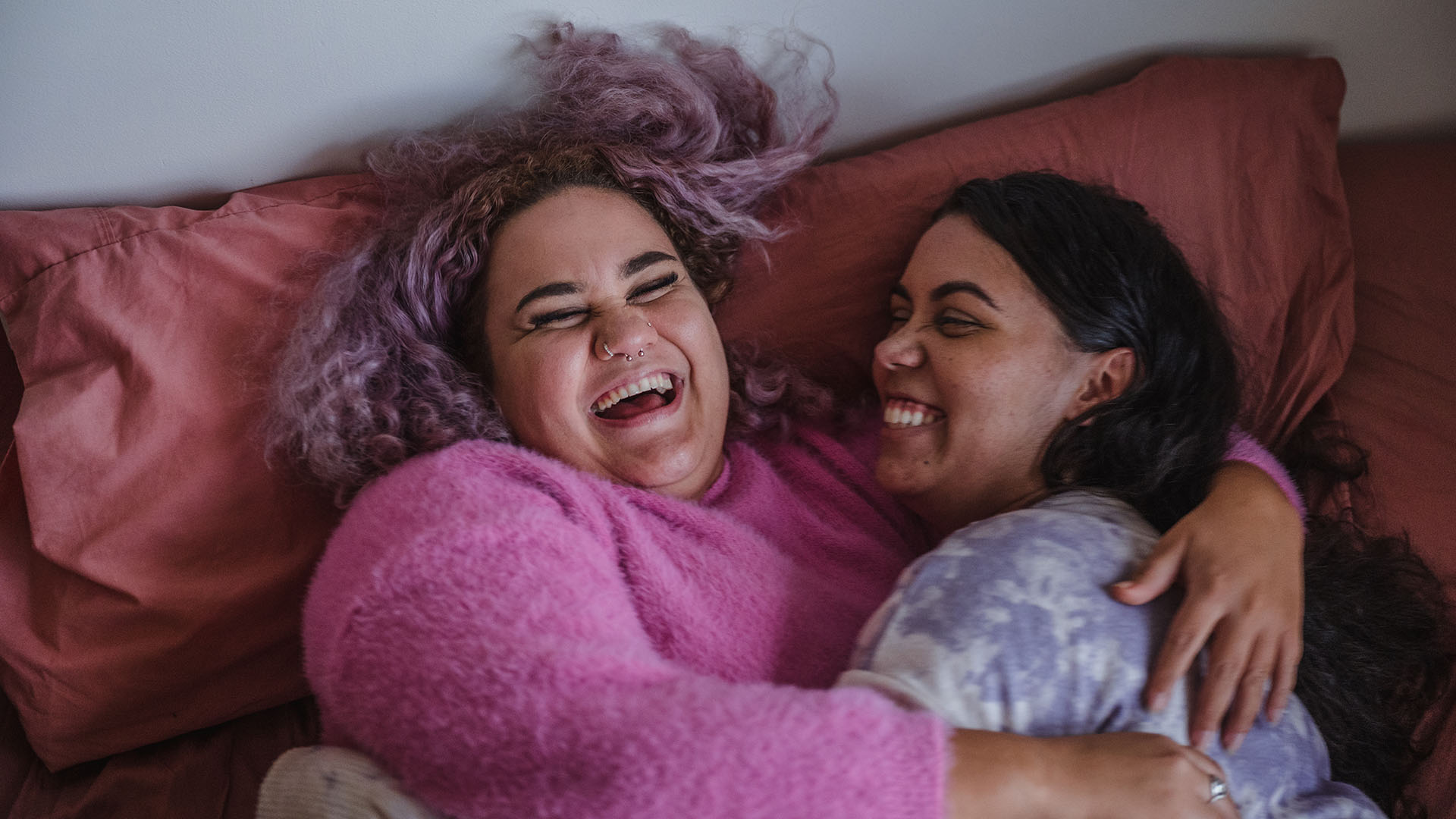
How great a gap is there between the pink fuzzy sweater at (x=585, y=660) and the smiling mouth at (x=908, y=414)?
10.6 inches

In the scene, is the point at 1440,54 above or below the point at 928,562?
above

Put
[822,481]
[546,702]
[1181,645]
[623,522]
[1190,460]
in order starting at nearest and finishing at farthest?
[546,702], [1181,645], [623,522], [1190,460], [822,481]

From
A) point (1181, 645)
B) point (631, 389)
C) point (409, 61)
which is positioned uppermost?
point (409, 61)

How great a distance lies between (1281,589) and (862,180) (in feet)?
2.97

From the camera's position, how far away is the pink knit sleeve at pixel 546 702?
2.87ft

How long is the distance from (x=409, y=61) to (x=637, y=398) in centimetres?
65

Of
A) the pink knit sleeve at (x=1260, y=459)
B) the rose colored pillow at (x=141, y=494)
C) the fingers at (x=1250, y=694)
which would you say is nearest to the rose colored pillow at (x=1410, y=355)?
the pink knit sleeve at (x=1260, y=459)

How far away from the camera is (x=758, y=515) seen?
1416 mm

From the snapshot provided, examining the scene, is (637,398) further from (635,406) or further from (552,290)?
(552,290)

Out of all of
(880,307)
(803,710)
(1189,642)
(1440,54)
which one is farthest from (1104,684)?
(1440,54)

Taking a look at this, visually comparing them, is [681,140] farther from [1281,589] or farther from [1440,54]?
[1440,54]

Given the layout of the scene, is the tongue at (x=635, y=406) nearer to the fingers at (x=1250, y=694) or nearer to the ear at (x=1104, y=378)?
the ear at (x=1104, y=378)

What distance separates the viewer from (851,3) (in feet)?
5.40

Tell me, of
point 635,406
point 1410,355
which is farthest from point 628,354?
point 1410,355
